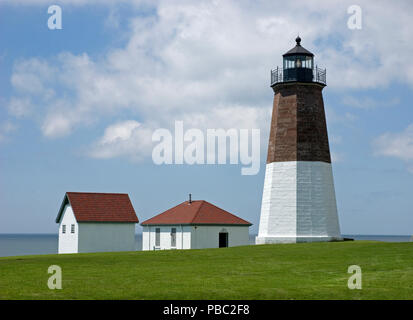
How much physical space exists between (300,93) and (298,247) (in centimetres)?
1223

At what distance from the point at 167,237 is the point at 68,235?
28.9 ft

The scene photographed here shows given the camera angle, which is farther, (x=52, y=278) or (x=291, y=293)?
(x=52, y=278)

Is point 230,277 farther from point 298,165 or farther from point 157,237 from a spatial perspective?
point 157,237

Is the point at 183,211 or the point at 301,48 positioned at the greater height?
the point at 301,48

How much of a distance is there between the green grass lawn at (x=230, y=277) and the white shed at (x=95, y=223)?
63.6 feet

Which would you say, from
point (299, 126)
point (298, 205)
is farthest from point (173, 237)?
point (299, 126)

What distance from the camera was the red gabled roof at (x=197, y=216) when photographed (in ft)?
176

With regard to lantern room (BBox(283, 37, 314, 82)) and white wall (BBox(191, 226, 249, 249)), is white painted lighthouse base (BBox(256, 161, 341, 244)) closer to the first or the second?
lantern room (BBox(283, 37, 314, 82))

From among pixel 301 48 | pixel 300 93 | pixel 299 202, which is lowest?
pixel 299 202
